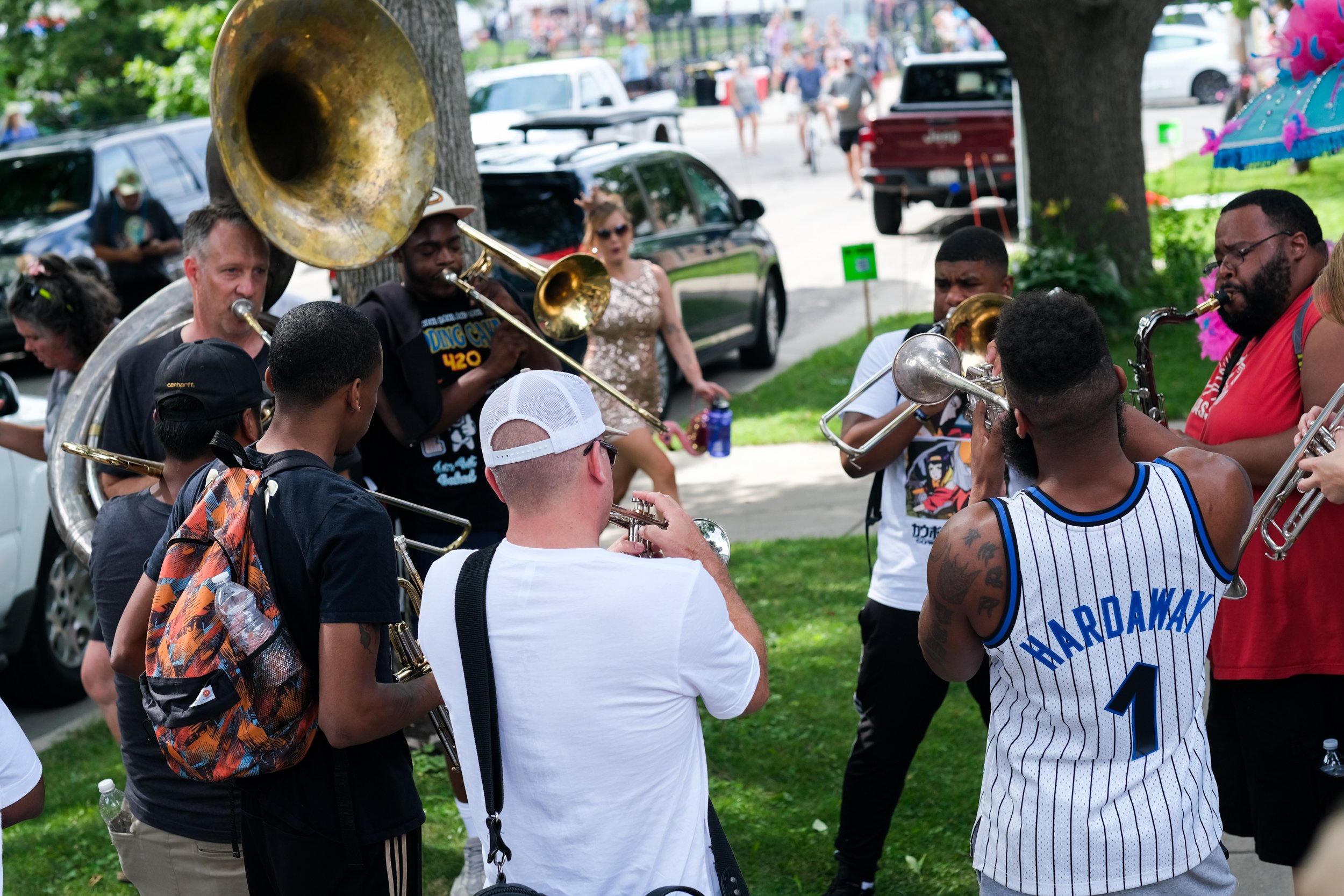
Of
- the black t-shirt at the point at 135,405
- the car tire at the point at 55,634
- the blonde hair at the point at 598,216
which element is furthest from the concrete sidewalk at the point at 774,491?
the black t-shirt at the point at 135,405

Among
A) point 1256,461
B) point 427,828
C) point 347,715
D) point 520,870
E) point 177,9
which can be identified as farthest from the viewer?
point 177,9

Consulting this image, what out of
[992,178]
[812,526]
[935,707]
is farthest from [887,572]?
[992,178]

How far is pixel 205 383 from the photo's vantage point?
300 centimetres

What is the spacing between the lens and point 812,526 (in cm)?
759

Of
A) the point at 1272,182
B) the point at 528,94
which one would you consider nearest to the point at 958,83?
the point at 1272,182

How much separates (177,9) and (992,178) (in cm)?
952

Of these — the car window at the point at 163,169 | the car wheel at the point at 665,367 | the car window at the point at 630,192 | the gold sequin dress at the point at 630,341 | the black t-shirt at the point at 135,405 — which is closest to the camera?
the black t-shirt at the point at 135,405

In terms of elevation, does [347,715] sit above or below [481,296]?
below

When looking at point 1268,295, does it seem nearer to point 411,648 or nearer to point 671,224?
point 411,648

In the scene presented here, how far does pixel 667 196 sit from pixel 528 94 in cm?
879

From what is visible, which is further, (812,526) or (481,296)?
(812,526)

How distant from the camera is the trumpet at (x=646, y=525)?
2.62 metres

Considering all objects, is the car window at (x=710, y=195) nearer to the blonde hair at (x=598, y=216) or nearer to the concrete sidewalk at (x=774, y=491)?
the concrete sidewalk at (x=774, y=491)

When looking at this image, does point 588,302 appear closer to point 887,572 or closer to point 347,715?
point 887,572
